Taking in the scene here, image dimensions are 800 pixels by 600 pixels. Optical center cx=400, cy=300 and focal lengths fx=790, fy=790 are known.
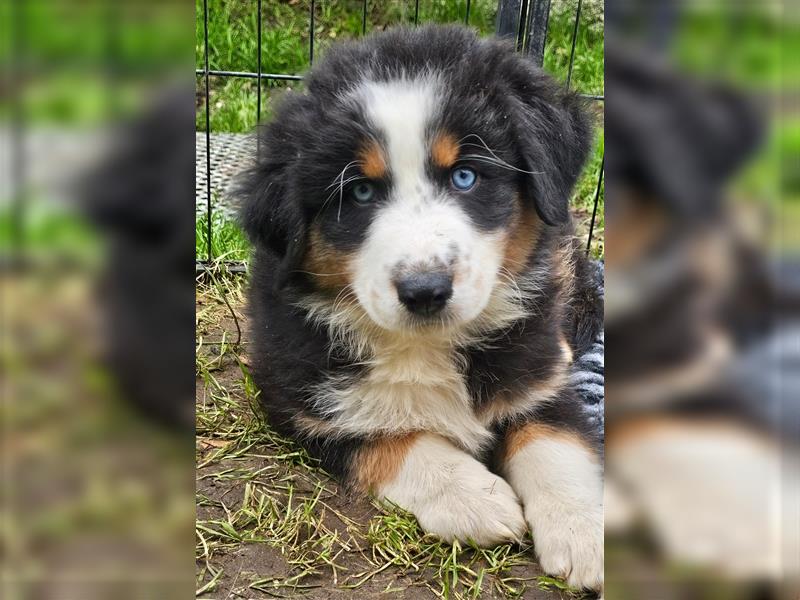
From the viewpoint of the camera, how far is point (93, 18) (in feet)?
1.96

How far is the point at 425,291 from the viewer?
235 centimetres

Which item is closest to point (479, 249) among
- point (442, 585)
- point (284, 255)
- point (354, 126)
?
point (354, 126)

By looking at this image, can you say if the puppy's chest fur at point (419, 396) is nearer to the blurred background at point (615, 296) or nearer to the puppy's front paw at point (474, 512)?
the puppy's front paw at point (474, 512)

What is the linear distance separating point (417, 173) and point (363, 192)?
0.66 ft

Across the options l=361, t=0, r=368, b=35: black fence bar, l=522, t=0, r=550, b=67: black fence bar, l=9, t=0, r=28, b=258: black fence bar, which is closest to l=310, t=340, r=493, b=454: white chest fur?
l=522, t=0, r=550, b=67: black fence bar

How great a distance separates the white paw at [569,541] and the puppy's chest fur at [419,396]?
0.43m

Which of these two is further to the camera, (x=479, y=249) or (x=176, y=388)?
(x=479, y=249)

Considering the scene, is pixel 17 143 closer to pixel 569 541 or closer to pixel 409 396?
pixel 569 541

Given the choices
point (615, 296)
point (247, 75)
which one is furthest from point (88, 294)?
point (247, 75)

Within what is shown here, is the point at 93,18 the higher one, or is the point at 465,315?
the point at 93,18

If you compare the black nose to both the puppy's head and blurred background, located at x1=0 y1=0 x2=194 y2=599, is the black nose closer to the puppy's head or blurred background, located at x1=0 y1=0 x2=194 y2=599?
the puppy's head

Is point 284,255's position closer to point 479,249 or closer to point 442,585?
point 479,249

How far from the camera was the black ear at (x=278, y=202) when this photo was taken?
9.00 feet

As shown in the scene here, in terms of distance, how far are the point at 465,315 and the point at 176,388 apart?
1.77 m
